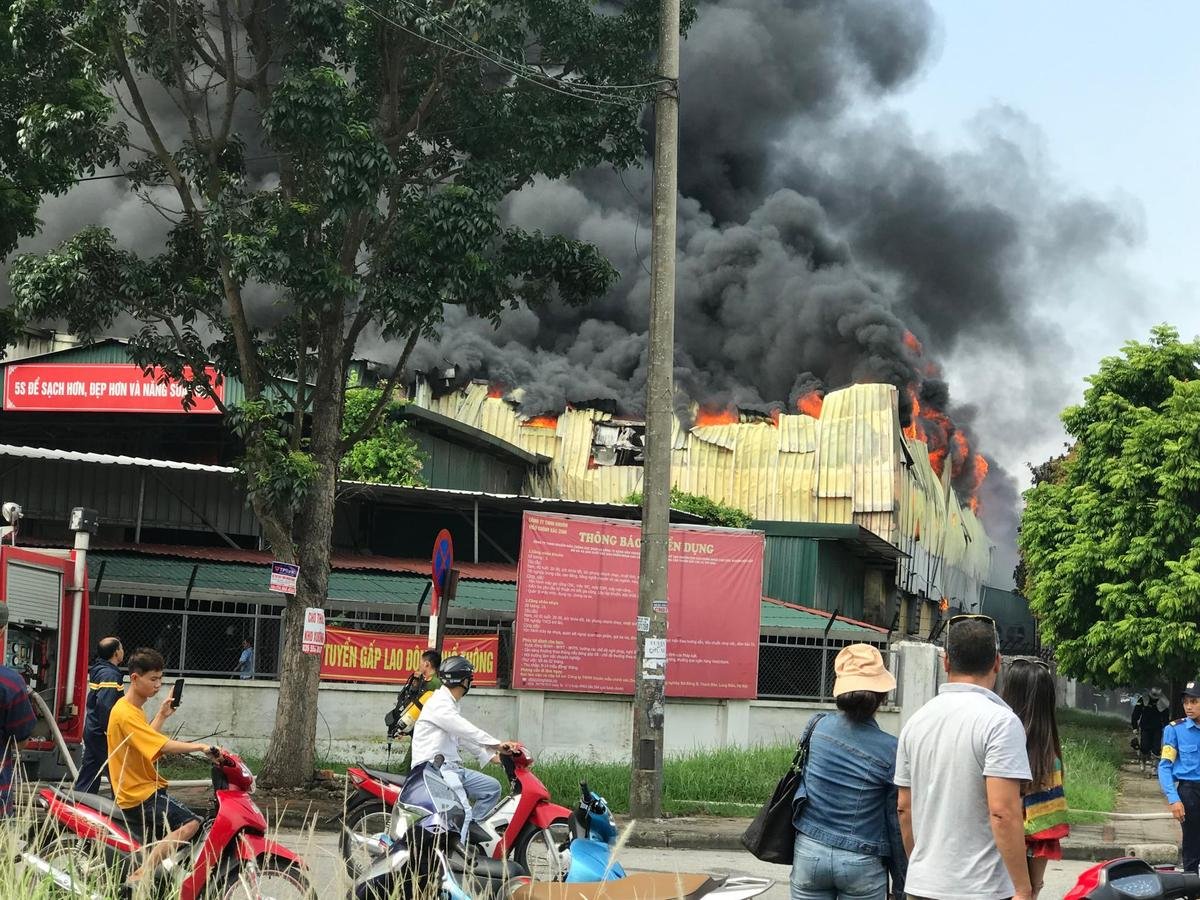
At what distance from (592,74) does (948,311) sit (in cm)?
4588

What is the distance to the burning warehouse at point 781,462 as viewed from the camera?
37.8 metres

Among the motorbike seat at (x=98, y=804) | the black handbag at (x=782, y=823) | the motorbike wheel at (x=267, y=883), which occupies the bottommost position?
the motorbike wheel at (x=267, y=883)

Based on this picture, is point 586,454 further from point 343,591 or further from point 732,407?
point 343,591

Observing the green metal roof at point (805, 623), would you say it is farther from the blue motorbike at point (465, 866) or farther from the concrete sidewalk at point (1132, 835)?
the blue motorbike at point (465, 866)

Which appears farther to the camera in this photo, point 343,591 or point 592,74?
point 343,591

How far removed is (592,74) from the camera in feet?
54.2

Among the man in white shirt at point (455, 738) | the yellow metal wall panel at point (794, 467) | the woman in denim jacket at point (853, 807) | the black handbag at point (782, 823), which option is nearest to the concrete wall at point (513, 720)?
the man in white shirt at point (455, 738)

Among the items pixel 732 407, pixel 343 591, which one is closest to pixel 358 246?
pixel 343 591

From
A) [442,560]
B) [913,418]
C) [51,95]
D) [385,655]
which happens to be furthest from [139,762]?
[913,418]

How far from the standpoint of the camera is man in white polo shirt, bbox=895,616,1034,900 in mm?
4285

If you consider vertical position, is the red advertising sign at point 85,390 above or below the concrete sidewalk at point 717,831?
above

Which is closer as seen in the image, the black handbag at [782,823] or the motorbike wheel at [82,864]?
the motorbike wheel at [82,864]

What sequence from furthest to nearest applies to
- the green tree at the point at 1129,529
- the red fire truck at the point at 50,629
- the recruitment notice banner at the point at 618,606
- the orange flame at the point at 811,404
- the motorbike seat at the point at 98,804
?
the orange flame at the point at 811,404
the green tree at the point at 1129,529
the recruitment notice banner at the point at 618,606
the red fire truck at the point at 50,629
the motorbike seat at the point at 98,804

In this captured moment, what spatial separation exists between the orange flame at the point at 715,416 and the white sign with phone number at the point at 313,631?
87.5 ft
